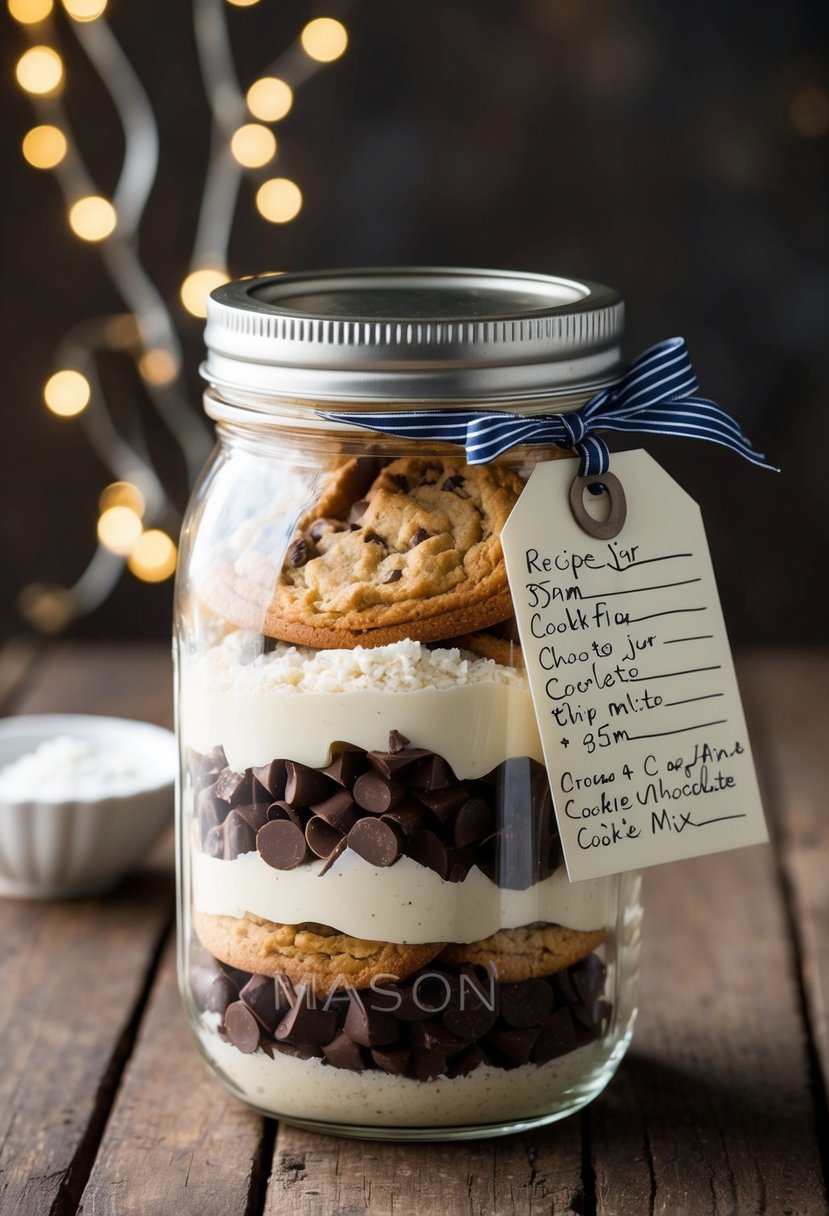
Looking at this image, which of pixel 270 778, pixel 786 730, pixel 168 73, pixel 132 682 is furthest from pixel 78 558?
pixel 270 778

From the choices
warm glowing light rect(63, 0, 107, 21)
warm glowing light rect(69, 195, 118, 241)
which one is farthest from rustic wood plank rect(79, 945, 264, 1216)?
warm glowing light rect(63, 0, 107, 21)

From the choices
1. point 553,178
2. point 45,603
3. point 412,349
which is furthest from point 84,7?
point 412,349

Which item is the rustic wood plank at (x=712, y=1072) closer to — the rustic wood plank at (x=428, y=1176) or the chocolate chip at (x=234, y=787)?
the rustic wood plank at (x=428, y=1176)

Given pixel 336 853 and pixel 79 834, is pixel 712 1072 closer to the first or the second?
pixel 336 853

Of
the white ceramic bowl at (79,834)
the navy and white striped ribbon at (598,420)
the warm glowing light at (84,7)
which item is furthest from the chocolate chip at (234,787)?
the warm glowing light at (84,7)

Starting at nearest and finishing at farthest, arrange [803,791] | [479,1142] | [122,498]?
[479,1142] < [803,791] < [122,498]

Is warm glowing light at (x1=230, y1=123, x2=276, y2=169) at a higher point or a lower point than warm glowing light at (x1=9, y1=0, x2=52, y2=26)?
lower

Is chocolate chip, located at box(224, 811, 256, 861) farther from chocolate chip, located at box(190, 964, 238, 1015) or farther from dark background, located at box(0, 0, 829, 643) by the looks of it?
dark background, located at box(0, 0, 829, 643)
